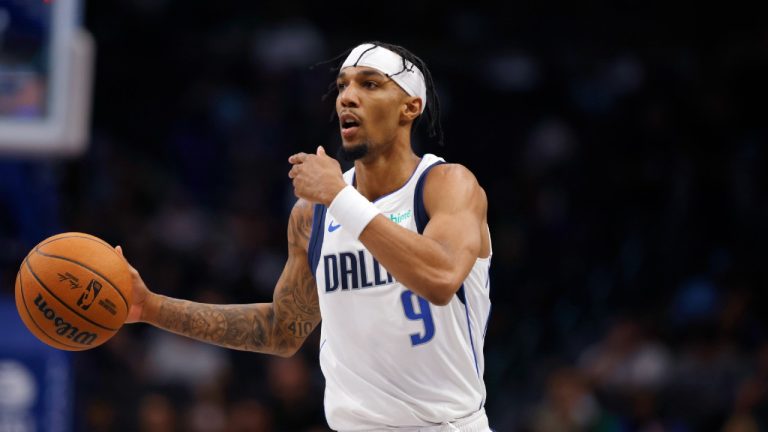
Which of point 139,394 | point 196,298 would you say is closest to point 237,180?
point 196,298

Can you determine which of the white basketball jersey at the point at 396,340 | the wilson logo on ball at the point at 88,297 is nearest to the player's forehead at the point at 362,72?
the white basketball jersey at the point at 396,340

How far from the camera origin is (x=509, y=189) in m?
12.0

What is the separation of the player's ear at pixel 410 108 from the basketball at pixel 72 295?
1357mm

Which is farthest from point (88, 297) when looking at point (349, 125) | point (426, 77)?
point (426, 77)

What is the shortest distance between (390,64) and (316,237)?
78 cm

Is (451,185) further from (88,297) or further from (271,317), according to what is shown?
(88,297)

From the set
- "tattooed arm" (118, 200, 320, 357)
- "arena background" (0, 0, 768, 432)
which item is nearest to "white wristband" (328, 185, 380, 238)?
"tattooed arm" (118, 200, 320, 357)

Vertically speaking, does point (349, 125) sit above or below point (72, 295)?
above

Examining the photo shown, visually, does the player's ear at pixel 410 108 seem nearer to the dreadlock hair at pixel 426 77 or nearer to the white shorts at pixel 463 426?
the dreadlock hair at pixel 426 77

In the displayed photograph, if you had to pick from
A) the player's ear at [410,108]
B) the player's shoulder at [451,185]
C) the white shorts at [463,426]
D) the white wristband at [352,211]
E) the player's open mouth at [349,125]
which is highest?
the player's ear at [410,108]

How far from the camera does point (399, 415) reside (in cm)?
441

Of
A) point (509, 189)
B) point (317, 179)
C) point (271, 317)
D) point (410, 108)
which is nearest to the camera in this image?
point (317, 179)

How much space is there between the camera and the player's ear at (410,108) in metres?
4.67

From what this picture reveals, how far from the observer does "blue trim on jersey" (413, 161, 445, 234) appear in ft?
14.4
